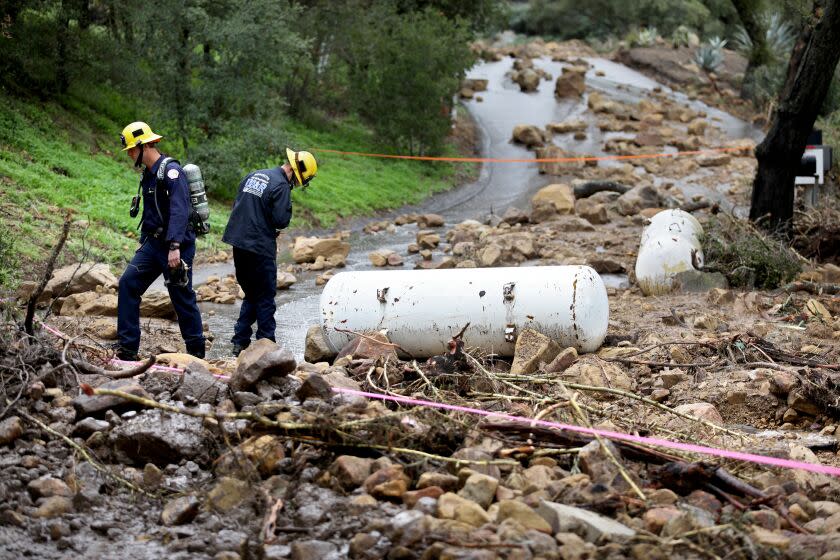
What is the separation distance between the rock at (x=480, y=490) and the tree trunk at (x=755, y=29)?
24.7m

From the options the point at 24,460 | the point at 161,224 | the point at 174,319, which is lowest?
the point at 174,319

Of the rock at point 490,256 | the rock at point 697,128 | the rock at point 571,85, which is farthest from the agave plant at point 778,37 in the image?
the rock at point 490,256

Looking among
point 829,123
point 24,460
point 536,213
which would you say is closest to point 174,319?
point 24,460

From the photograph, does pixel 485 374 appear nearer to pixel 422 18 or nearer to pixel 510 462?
pixel 510 462

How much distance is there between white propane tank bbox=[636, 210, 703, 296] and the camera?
407 inches

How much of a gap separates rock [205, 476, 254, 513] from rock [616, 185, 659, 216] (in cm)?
1213

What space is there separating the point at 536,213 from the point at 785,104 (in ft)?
14.9

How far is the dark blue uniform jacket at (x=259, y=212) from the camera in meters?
7.61

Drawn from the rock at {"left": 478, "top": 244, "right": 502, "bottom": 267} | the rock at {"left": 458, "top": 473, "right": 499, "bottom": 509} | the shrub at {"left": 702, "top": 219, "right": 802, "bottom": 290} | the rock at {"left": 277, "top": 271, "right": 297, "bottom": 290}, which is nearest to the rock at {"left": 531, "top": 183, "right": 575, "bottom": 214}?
the rock at {"left": 478, "top": 244, "right": 502, "bottom": 267}

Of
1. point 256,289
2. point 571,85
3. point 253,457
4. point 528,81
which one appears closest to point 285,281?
point 256,289

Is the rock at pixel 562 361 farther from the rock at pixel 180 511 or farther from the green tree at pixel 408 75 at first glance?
the green tree at pixel 408 75

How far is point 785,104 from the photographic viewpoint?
1216 centimetres

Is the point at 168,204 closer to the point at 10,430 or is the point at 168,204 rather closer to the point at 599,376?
the point at 10,430

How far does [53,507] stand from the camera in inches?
173
